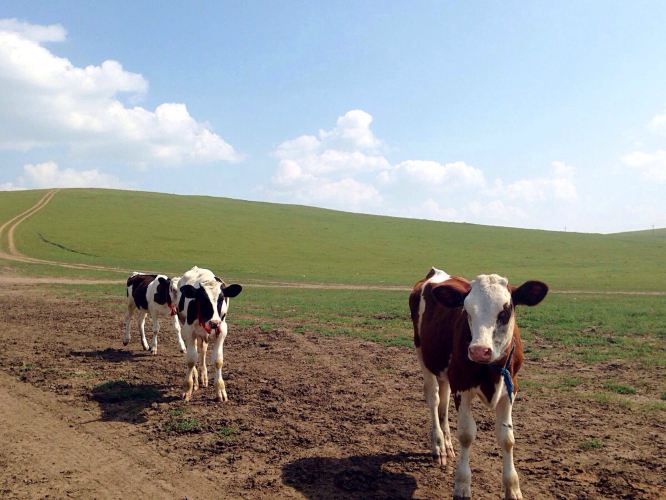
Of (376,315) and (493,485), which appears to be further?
(376,315)

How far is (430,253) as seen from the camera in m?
58.6

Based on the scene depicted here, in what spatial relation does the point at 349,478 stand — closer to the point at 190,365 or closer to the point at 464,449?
the point at 464,449

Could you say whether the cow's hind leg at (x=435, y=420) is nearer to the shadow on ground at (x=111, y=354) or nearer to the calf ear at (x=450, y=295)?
the calf ear at (x=450, y=295)

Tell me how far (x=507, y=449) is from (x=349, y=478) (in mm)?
1717

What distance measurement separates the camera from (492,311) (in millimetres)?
5160

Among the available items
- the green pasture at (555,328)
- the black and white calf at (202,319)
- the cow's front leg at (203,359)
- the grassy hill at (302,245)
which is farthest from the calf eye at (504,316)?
the grassy hill at (302,245)

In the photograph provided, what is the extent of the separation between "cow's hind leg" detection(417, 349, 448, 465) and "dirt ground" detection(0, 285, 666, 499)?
15cm

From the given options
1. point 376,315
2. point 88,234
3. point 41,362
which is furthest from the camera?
point 88,234

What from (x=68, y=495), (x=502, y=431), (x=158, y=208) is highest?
(x=158, y=208)

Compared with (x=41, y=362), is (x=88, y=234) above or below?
above

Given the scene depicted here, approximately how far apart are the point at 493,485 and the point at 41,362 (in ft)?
30.2

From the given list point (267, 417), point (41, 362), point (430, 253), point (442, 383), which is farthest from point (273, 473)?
point (430, 253)

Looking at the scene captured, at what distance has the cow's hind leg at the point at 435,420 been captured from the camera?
6375 millimetres

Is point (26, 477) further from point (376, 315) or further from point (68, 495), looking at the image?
point (376, 315)
